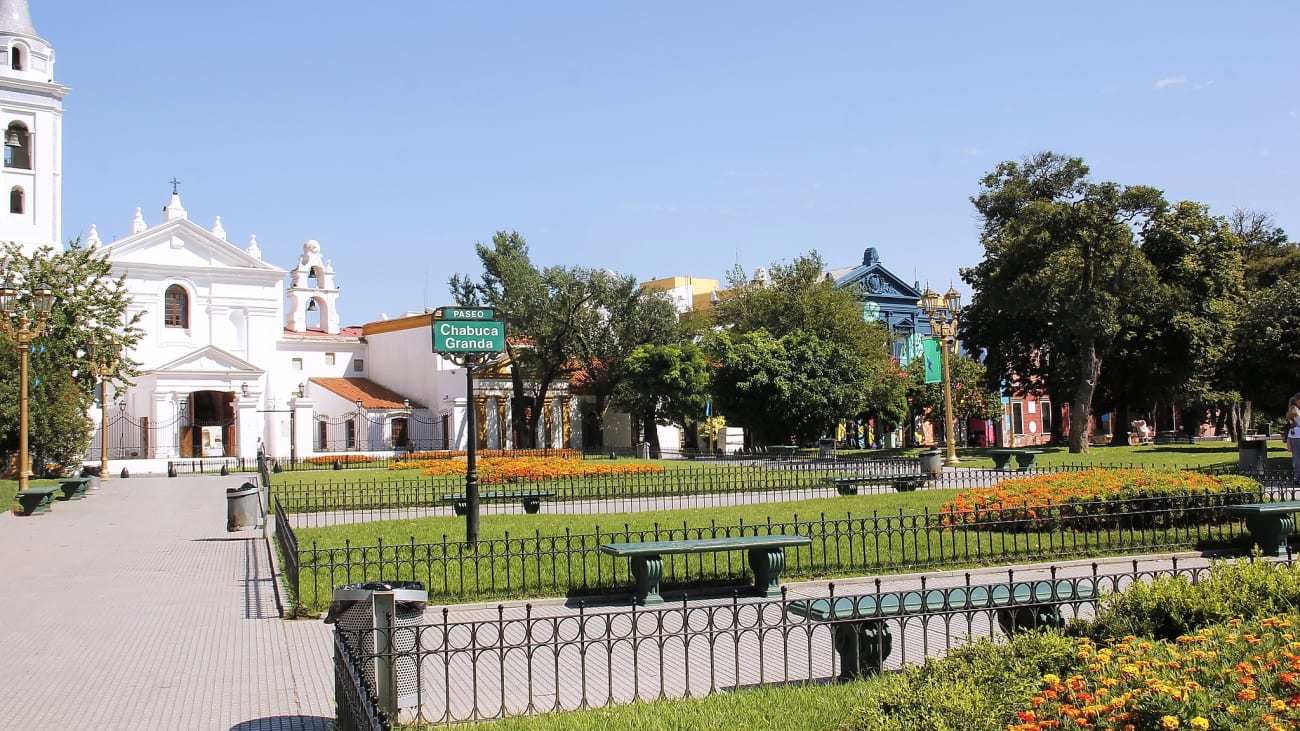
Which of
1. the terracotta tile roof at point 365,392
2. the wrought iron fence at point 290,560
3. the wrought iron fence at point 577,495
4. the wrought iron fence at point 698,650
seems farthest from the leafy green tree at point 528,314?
the wrought iron fence at point 698,650

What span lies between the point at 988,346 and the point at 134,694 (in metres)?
43.5

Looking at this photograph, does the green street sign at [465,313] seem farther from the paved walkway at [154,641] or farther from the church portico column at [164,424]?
the church portico column at [164,424]

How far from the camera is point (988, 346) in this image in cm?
4684

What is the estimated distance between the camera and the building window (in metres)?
53.2

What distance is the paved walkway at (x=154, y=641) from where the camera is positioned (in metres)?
7.23

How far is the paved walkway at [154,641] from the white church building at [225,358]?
29.8m

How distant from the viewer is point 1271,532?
12.8m

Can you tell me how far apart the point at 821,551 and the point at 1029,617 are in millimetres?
5166

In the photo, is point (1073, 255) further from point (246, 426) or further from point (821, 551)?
point (246, 426)

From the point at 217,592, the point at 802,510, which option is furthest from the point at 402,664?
the point at 802,510

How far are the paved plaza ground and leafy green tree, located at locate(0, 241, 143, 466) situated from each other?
1676cm

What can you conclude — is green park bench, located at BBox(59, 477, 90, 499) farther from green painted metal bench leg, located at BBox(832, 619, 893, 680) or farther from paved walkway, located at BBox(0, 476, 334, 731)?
green painted metal bench leg, located at BBox(832, 619, 893, 680)

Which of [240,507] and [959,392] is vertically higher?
[959,392]

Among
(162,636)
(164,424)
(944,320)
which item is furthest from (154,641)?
(164,424)
